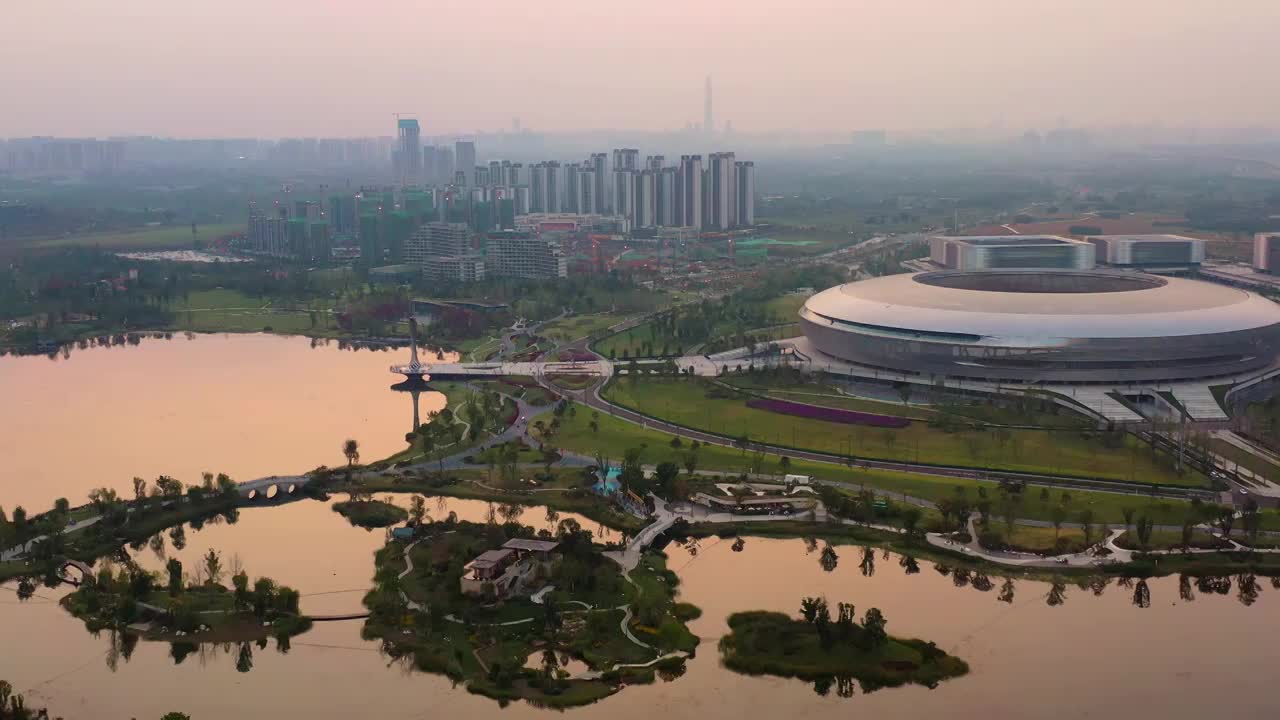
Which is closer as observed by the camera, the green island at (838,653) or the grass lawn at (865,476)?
the green island at (838,653)

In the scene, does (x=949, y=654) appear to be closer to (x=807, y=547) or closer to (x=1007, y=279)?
(x=807, y=547)

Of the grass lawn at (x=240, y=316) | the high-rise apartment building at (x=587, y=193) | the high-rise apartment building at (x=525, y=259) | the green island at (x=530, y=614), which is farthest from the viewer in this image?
the high-rise apartment building at (x=587, y=193)

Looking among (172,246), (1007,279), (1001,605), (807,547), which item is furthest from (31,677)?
(172,246)

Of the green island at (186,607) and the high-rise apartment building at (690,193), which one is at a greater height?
the high-rise apartment building at (690,193)

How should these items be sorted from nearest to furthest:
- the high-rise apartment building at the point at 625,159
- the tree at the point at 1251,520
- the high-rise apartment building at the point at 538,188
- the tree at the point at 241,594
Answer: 1. the tree at the point at 241,594
2. the tree at the point at 1251,520
3. the high-rise apartment building at the point at 625,159
4. the high-rise apartment building at the point at 538,188

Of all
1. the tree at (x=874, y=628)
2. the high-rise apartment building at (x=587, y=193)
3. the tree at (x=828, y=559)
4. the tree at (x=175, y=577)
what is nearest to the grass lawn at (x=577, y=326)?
the tree at (x=828, y=559)

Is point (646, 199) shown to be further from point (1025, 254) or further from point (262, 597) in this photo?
point (262, 597)

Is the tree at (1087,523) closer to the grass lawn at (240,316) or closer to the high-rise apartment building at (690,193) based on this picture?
the grass lawn at (240,316)
